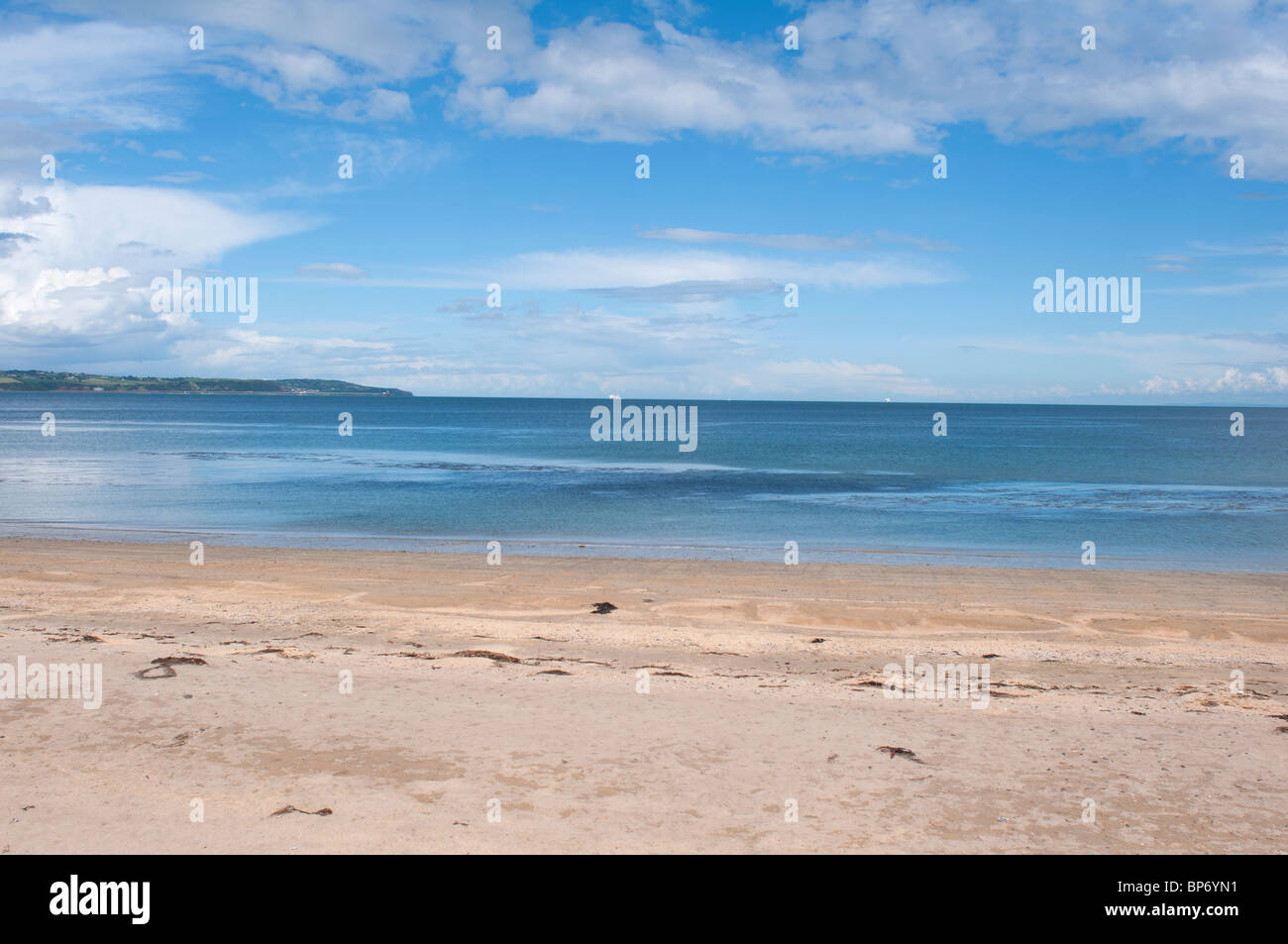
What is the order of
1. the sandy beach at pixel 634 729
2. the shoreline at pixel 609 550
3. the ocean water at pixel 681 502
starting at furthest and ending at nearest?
the ocean water at pixel 681 502 → the shoreline at pixel 609 550 → the sandy beach at pixel 634 729

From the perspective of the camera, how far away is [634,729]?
863 cm

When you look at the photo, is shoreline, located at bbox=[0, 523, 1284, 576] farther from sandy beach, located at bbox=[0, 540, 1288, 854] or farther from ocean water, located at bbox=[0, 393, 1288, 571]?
sandy beach, located at bbox=[0, 540, 1288, 854]

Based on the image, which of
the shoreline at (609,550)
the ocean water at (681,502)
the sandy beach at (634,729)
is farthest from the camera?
the ocean water at (681,502)

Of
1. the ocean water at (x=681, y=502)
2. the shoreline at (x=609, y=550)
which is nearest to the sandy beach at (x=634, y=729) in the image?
the shoreline at (x=609, y=550)

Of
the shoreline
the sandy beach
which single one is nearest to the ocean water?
the shoreline

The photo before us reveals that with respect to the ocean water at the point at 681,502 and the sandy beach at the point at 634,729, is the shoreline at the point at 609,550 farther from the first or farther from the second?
the sandy beach at the point at 634,729

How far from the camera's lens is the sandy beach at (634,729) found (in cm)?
652

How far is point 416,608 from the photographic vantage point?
15.7m

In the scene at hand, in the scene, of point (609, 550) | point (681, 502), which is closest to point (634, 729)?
point (609, 550)

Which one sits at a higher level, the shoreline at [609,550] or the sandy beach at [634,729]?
the shoreline at [609,550]

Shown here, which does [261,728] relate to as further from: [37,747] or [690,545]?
[690,545]

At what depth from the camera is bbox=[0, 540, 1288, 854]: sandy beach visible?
21.4ft

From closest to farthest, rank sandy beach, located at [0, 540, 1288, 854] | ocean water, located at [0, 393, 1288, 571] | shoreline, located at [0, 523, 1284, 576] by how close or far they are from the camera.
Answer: sandy beach, located at [0, 540, 1288, 854]
shoreline, located at [0, 523, 1284, 576]
ocean water, located at [0, 393, 1288, 571]

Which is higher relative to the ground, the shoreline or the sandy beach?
the shoreline
